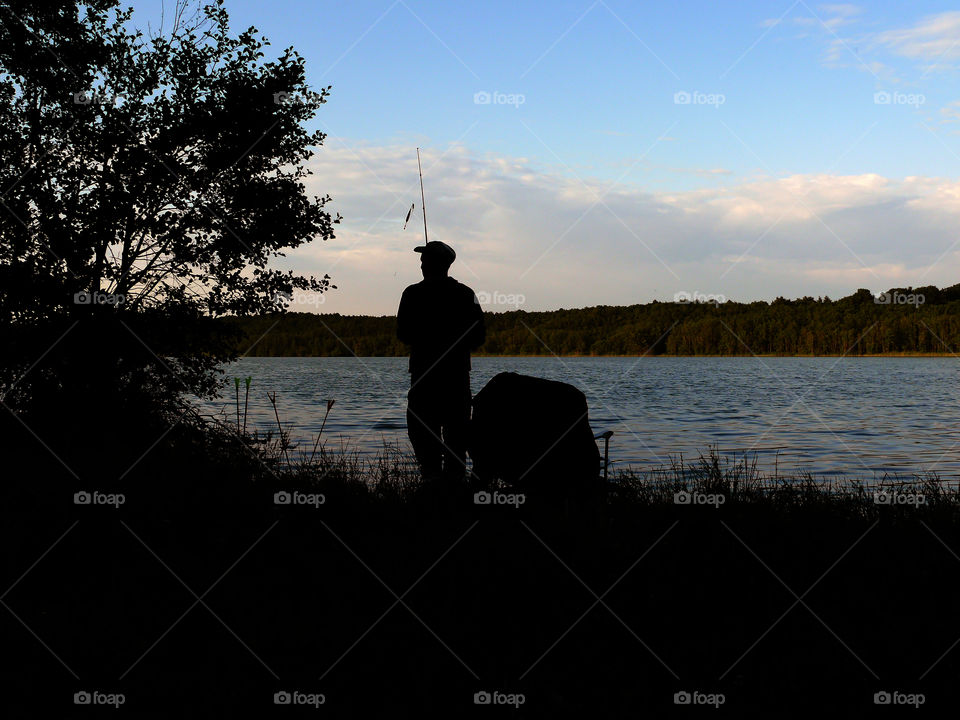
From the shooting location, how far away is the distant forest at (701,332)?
114m

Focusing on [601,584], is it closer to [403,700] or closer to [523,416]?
[403,700]

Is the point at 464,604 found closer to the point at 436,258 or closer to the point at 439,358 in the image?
the point at 439,358

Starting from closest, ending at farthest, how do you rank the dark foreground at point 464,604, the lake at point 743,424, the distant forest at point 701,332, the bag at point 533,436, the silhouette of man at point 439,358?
the dark foreground at point 464,604, the bag at point 533,436, the silhouette of man at point 439,358, the lake at point 743,424, the distant forest at point 701,332

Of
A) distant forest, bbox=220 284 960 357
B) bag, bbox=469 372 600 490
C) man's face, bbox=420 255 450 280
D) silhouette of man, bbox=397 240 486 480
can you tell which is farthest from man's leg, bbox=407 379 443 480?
distant forest, bbox=220 284 960 357

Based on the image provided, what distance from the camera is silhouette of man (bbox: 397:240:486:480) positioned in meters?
9.04

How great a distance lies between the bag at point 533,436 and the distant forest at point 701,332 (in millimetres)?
91399

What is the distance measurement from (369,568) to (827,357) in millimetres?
126382

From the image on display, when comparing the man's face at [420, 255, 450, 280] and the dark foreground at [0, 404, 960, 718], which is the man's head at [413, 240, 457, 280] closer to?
the man's face at [420, 255, 450, 280]

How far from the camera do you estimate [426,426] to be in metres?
9.06

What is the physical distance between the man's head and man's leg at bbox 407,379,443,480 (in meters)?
1.30

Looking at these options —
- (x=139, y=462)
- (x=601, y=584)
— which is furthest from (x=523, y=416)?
(x=139, y=462)

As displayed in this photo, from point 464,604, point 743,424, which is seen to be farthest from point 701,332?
point 464,604

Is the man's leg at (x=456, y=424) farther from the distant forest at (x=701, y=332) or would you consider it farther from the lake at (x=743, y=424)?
the distant forest at (x=701, y=332)

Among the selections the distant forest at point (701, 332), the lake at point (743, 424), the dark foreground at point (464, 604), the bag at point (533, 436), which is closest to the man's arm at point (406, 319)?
the bag at point (533, 436)
